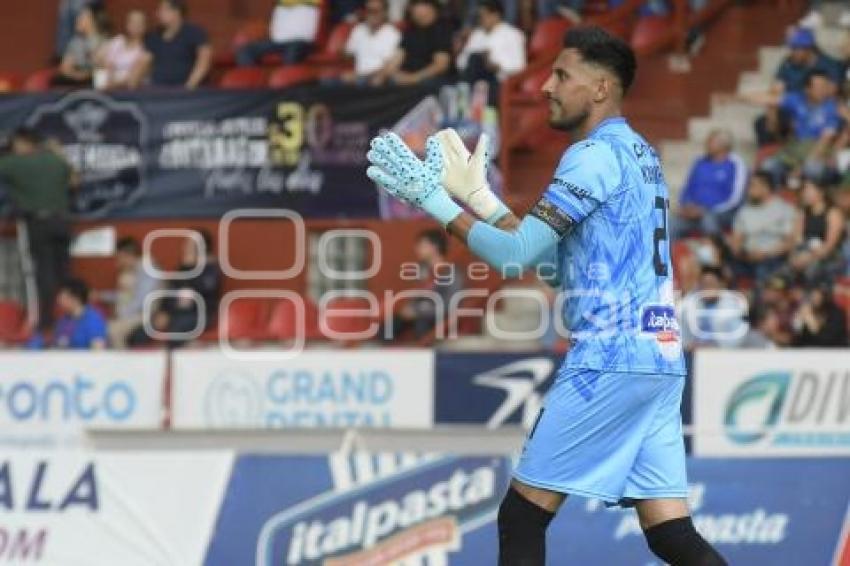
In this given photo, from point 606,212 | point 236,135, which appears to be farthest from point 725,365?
point 606,212

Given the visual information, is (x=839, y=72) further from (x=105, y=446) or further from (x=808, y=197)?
(x=105, y=446)

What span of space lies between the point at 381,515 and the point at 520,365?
19.1 feet

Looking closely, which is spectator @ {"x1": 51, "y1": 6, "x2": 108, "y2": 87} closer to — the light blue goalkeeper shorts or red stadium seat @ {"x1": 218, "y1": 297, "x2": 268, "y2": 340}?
red stadium seat @ {"x1": 218, "y1": 297, "x2": 268, "y2": 340}

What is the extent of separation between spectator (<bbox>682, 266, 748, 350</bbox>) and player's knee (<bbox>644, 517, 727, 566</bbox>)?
8.94 metres

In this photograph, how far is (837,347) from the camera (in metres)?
15.4

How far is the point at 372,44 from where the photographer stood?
18719 millimetres

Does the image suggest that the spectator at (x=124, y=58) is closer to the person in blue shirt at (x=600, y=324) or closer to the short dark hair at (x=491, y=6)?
the short dark hair at (x=491, y=6)

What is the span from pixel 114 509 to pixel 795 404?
6.22m

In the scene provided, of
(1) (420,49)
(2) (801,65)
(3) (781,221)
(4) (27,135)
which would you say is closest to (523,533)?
(3) (781,221)

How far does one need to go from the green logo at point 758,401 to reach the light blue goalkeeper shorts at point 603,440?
785 centimetres

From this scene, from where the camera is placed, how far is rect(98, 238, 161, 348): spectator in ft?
56.4

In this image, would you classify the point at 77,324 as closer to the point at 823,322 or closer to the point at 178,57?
the point at 178,57

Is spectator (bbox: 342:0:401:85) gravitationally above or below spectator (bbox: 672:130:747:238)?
above

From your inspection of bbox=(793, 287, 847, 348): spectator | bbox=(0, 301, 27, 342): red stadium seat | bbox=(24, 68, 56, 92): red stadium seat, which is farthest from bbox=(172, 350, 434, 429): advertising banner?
bbox=(24, 68, 56, 92): red stadium seat
